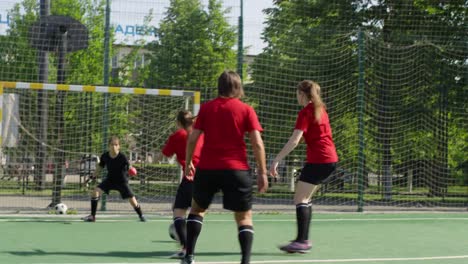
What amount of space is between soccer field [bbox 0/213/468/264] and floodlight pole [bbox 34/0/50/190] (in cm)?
314

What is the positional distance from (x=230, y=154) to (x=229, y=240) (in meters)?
3.18

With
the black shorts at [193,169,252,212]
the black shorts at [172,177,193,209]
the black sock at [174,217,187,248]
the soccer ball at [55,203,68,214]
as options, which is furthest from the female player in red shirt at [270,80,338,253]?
the soccer ball at [55,203,68,214]

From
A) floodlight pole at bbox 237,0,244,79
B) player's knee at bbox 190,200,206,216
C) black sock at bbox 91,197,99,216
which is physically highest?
floodlight pole at bbox 237,0,244,79

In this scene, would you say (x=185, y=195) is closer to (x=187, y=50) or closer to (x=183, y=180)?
(x=183, y=180)

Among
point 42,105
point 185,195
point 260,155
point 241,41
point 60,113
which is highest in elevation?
point 241,41

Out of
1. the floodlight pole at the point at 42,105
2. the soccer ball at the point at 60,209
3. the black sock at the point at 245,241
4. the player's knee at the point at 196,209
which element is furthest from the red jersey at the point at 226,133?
the floodlight pole at the point at 42,105

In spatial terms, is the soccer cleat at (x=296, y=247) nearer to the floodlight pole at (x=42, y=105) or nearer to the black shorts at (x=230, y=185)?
the black shorts at (x=230, y=185)

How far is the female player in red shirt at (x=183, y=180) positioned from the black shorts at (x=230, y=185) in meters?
1.40

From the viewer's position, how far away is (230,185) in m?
6.10

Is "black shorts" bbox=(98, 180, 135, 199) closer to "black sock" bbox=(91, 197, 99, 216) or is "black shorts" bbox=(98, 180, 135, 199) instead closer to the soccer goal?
"black sock" bbox=(91, 197, 99, 216)

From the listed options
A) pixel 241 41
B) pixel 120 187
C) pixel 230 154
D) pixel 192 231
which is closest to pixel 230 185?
pixel 230 154

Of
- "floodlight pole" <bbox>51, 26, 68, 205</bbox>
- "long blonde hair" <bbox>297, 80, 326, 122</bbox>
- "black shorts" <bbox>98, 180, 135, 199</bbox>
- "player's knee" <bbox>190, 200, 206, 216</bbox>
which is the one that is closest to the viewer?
"player's knee" <bbox>190, 200, 206, 216</bbox>

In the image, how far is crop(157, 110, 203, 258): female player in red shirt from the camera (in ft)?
24.7

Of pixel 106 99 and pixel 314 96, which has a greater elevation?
pixel 106 99
